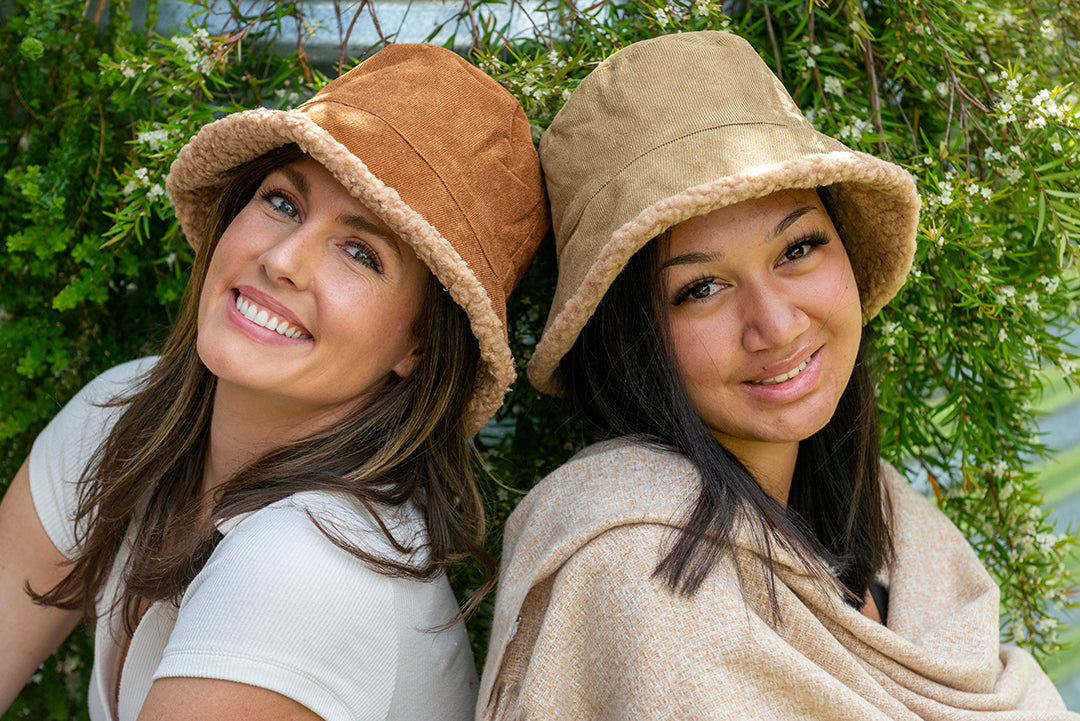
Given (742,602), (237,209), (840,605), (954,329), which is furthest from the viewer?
(954,329)

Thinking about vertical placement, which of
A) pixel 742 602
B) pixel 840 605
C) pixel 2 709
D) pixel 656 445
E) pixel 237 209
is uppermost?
pixel 237 209

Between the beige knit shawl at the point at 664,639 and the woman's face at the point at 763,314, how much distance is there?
0.57 ft

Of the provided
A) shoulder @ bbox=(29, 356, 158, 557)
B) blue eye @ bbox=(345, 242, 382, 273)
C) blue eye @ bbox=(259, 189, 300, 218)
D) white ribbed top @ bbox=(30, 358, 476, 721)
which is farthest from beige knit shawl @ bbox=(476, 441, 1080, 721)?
shoulder @ bbox=(29, 356, 158, 557)

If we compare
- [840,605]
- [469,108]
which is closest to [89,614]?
[469,108]

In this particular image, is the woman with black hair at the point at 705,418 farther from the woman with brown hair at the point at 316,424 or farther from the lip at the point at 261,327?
the lip at the point at 261,327

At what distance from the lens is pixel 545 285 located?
2016mm

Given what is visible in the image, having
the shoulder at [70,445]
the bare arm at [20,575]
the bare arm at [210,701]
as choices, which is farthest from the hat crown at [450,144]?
the bare arm at [20,575]

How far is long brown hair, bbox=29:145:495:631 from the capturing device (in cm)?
163

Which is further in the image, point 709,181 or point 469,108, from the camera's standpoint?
point 469,108

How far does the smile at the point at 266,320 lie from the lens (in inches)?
63.1

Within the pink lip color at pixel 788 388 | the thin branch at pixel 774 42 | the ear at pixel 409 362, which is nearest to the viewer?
the pink lip color at pixel 788 388

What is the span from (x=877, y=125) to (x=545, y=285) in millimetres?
769

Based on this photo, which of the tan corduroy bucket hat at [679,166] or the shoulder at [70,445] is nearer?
the tan corduroy bucket hat at [679,166]

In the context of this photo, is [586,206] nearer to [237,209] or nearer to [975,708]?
[237,209]
